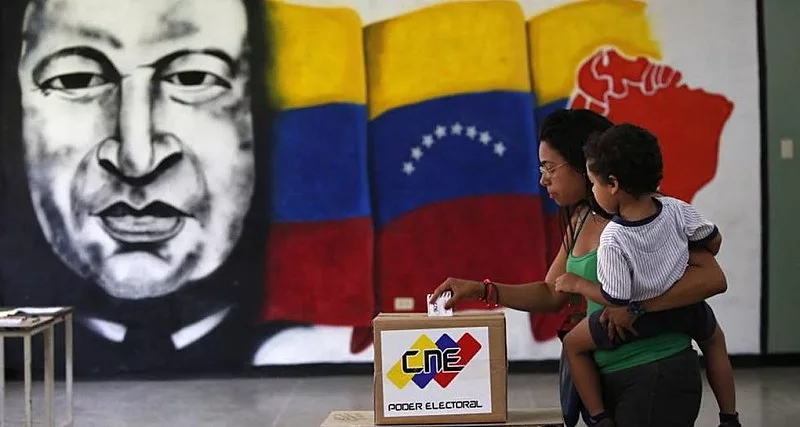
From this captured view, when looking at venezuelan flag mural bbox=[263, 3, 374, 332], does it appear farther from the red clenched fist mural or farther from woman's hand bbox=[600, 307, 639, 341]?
woman's hand bbox=[600, 307, 639, 341]

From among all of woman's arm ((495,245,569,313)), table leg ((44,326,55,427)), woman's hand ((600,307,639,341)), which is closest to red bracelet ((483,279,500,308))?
woman's arm ((495,245,569,313))

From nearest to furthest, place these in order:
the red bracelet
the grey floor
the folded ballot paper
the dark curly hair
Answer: the dark curly hair
the folded ballot paper
the red bracelet
the grey floor

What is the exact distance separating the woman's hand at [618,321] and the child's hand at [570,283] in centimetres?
9

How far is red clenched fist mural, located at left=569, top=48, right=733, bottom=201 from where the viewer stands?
6293 mm

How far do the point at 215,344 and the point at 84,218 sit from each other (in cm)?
121

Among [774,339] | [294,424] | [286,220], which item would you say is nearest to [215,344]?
[286,220]

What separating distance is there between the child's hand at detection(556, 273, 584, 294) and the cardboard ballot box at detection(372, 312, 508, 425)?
0.65ft

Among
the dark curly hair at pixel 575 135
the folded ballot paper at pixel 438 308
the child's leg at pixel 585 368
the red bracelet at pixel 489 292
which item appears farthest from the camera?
the red bracelet at pixel 489 292

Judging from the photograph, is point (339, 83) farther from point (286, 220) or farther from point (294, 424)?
point (294, 424)

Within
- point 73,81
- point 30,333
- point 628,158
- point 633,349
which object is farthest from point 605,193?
point 73,81

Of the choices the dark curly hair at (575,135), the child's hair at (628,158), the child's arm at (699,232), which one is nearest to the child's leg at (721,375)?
the child's arm at (699,232)

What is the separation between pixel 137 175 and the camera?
6.35 metres

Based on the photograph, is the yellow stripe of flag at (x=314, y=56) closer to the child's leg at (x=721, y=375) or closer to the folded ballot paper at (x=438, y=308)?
the folded ballot paper at (x=438, y=308)

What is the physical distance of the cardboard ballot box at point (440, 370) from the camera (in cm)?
241
